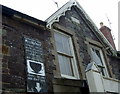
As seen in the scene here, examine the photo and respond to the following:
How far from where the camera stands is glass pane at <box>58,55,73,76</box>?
7.39m

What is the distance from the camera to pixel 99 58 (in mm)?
9688

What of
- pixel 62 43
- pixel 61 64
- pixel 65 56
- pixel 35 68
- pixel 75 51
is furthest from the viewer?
pixel 75 51

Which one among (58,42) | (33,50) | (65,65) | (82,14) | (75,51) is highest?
(82,14)

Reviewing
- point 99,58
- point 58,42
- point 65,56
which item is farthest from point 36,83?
point 99,58

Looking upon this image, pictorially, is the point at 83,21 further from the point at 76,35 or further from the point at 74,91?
the point at 74,91

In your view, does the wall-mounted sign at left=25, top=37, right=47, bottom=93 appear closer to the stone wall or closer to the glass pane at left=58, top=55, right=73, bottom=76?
the stone wall

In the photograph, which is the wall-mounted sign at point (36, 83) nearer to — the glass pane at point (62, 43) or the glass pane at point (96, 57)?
the glass pane at point (62, 43)

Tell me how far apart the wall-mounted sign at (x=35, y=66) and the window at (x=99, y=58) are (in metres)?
3.29

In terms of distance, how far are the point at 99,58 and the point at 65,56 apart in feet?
8.29

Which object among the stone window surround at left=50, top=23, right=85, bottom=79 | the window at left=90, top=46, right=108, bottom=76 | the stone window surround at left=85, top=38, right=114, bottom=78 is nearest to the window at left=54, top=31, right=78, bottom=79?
the stone window surround at left=50, top=23, right=85, bottom=79

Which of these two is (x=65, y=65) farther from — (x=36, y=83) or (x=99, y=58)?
(x=99, y=58)

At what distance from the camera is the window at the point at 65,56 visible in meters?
7.48

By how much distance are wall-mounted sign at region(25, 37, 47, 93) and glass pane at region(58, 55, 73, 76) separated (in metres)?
1.09

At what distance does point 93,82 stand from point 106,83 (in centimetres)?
114
